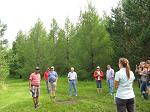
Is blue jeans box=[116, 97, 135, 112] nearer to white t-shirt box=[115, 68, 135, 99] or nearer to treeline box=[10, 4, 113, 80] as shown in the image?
white t-shirt box=[115, 68, 135, 99]

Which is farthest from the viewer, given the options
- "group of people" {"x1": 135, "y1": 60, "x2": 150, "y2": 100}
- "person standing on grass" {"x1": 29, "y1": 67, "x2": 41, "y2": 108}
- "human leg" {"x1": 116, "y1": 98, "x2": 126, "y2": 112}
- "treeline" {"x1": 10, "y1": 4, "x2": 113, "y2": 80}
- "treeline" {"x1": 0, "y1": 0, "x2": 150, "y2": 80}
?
"treeline" {"x1": 10, "y1": 4, "x2": 113, "y2": 80}

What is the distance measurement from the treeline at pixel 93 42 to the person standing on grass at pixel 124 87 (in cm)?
2581

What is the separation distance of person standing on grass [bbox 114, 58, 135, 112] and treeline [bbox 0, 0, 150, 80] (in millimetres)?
25810

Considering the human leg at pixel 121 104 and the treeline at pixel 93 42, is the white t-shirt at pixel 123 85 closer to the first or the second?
the human leg at pixel 121 104

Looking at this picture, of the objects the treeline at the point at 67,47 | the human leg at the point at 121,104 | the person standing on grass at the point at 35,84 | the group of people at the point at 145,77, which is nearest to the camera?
the human leg at the point at 121,104

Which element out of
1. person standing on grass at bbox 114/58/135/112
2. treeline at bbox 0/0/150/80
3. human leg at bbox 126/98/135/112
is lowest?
human leg at bbox 126/98/135/112

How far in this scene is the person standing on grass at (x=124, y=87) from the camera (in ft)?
35.5

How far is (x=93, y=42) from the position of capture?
4859cm

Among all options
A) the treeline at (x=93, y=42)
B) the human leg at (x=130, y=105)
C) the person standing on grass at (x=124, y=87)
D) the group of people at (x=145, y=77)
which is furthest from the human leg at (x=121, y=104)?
the treeline at (x=93, y=42)

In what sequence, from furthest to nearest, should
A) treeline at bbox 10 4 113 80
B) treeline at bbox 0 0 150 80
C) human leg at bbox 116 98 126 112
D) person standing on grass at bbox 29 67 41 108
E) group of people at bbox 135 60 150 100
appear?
treeline at bbox 10 4 113 80 → treeline at bbox 0 0 150 80 → person standing on grass at bbox 29 67 41 108 → group of people at bbox 135 60 150 100 → human leg at bbox 116 98 126 112

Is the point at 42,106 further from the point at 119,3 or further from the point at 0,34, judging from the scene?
the point at 0,34

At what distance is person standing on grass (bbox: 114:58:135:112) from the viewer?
1081cm

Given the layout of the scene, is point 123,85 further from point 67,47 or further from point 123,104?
point 67,47

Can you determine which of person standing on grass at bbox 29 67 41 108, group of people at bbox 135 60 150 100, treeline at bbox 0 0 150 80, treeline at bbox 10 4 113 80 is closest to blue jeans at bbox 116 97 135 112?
group of people at bbox 135 60 150 100
